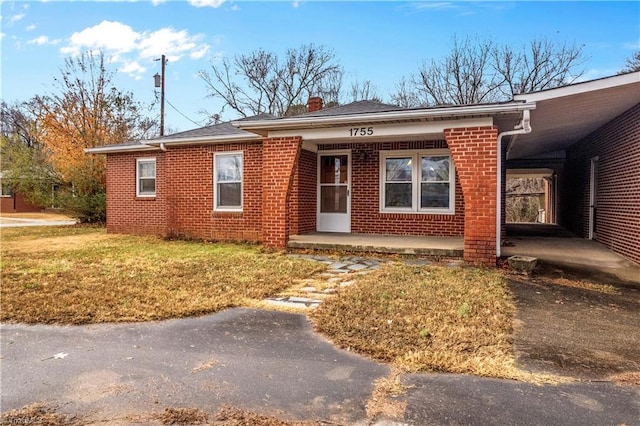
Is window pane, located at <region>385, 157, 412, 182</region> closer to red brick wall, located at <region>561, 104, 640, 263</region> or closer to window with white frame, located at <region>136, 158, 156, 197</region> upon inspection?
red brick wall, located at <region>561, 104, 640, 263</region>

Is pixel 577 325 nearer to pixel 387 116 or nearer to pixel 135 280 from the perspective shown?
pixel 387 116

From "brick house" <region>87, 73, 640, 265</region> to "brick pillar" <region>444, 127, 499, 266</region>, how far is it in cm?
2

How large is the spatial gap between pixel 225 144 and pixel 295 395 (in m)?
9.03

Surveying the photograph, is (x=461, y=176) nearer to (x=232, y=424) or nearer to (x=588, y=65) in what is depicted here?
(x=232, y=424)

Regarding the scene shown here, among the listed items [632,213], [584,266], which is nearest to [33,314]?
[584,266]

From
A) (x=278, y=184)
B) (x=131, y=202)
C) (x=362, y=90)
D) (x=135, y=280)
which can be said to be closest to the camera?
(x=135, y=280)

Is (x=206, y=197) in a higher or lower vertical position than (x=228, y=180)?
lower

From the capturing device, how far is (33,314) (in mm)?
4605

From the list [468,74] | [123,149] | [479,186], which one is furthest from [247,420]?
[468,74]

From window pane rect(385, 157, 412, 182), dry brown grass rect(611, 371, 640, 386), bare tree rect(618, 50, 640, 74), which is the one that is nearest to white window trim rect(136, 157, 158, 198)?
window pane rect(385, 157, 412, 182)

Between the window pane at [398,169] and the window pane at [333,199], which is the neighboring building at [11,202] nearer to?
the window pane at [333,199]

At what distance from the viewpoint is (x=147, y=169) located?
13.2 meters

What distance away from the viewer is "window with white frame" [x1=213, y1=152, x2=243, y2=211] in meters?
11.0

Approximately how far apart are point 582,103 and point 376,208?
15.7 feet
